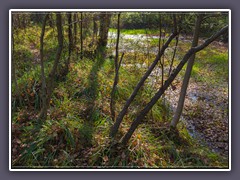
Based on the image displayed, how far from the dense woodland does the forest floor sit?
1 cm

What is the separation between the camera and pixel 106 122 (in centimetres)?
419

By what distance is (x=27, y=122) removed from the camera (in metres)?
3.93

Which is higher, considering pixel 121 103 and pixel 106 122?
pixel 121 103

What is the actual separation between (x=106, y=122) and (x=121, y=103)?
2.52 feet

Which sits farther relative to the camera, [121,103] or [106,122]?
[121,103]

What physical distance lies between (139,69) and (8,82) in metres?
3.58

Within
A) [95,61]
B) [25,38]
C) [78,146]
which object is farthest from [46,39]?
[78,146]

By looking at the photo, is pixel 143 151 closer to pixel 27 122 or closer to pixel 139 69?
pixel 27 122

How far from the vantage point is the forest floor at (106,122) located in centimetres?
348

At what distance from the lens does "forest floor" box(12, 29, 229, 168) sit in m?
3.48

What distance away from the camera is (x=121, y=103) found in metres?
4.88

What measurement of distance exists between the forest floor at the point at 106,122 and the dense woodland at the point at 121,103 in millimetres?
13

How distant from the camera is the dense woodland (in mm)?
3443
